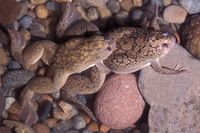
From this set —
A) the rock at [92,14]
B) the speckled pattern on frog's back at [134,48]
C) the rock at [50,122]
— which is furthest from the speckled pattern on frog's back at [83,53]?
the rock at [50,122]

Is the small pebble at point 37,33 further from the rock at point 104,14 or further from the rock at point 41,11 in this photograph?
the rock at point 104,14

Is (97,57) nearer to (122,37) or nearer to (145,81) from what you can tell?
(122,37)

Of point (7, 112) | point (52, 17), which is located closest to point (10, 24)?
point (52, 17)

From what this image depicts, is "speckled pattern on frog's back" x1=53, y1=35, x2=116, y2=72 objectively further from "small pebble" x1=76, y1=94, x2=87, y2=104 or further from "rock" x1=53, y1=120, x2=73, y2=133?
"rock" x1=53, y1=120, x2=73, y2=133

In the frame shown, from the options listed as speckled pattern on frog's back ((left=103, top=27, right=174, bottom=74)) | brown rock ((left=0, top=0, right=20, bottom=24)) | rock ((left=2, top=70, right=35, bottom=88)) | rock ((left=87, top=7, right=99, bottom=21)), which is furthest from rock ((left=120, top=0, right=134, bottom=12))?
rock ((left=2, top=70, right=35, bottom=88))

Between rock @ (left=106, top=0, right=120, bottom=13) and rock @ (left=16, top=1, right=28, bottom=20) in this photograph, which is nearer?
rock @ (left=16, top=1, right=28, bottom=20)

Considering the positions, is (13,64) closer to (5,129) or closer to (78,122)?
(5,129)
